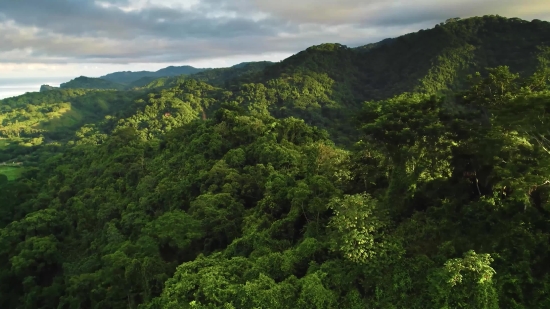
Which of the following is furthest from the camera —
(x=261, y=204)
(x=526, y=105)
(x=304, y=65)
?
(x=304, y=65)

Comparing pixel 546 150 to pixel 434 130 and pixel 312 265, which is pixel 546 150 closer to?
pixel 434 130

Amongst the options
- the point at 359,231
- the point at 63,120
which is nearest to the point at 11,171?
the point at 63,120

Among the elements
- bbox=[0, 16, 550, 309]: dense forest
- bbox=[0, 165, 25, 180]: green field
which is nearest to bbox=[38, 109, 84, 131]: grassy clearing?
bbox=[0, 165, 25, 180]: green field

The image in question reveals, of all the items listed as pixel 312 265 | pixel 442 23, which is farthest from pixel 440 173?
pixel 442 23

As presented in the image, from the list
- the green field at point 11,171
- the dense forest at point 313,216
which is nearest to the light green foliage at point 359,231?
the dense forest at point 313,216

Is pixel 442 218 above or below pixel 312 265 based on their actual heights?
above

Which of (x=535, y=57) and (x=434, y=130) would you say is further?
(x=535, y=57)

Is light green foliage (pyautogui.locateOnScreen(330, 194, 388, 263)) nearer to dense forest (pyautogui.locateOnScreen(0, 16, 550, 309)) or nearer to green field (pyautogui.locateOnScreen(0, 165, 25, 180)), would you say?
dense forest (pyautogui.locateOnScreen(0, 16, 550, 309))

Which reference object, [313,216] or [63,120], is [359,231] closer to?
[313,216]
